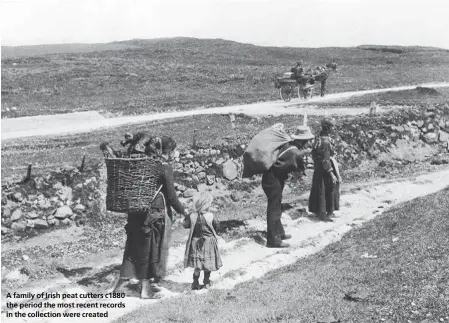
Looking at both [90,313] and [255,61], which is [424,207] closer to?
[90,313]

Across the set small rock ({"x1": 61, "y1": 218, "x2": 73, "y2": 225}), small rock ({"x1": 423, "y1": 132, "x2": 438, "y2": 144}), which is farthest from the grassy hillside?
small rock ({"x1": 61, "y1": 218, "x2": 73, "y2": 225})

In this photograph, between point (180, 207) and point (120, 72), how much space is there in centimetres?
3075

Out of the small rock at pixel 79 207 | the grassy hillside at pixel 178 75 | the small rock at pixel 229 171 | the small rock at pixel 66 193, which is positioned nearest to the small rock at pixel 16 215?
the small rock at pixel 66 193

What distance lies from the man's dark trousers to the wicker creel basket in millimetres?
2743

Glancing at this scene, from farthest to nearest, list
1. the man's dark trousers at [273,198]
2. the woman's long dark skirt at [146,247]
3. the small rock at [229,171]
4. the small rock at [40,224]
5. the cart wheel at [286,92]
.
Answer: the cart wheel at [286,92] → the small rock at [229,171] → the small rock at [40,224] → the man's dark trousers at [273,198] → the woman's long dark skirt at [146,247]

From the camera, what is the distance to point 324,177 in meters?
11.2

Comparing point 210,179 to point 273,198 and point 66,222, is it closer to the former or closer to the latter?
point 66,222

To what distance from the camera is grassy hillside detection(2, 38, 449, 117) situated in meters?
27.2

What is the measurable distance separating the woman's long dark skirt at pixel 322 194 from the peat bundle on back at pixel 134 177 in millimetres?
4538

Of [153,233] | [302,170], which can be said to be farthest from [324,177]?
[153,233]

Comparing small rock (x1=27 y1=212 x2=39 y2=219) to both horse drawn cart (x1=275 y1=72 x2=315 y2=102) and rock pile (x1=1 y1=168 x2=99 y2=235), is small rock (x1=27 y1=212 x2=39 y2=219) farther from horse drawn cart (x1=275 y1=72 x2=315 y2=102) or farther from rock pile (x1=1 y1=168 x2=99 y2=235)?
horse drawn cart (x1=275 y1=72 x2=315 y2=102)

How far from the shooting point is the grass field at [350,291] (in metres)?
5.96

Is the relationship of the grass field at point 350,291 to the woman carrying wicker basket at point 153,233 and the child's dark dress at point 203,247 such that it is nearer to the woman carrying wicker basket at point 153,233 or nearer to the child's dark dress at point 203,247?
the child's dark dress at point 203,247

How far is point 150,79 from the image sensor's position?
116 ft
